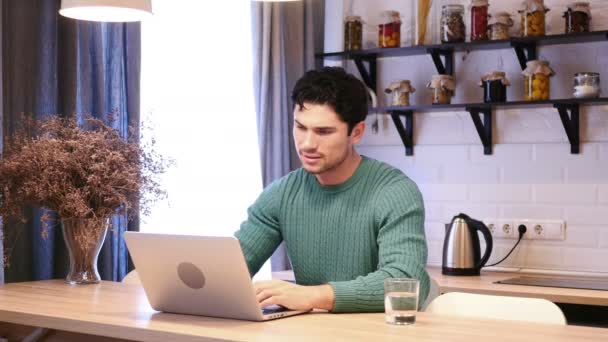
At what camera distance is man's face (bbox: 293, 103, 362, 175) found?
234cm

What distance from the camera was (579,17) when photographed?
3.47 m

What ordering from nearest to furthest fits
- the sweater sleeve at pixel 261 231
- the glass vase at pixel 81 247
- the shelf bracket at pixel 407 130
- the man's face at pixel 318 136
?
the man's face at pixel 318 136
the sweater sleeve at pixel 261 231
the glass vase at pixel 81 247
the shelf bracket at pixel 407 130

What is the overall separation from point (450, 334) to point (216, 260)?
0.51 m

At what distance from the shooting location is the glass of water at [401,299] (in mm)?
1865

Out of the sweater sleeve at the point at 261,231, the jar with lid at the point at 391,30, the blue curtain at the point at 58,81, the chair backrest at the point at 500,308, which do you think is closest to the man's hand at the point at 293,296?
the chair backrest at the point at 500,308

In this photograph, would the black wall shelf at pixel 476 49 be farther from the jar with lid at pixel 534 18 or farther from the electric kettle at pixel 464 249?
the electric kettle at pixel 464 249

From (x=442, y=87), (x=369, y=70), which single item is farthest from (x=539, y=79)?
(x=369, y=70)

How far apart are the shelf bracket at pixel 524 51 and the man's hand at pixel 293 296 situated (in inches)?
73.5

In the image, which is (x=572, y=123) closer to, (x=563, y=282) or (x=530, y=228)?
(x=530, y=228)

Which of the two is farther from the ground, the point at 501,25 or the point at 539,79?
the point at 501,25

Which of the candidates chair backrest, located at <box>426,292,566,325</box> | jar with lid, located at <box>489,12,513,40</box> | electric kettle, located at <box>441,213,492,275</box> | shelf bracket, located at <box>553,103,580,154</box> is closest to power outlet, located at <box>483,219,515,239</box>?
electric kettle, located at <box>441,213,492,275</box>

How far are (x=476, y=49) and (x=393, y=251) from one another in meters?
1.82

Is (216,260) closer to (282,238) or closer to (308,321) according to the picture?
(308,321)

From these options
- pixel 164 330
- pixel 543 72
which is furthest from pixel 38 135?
pixel 543 72
